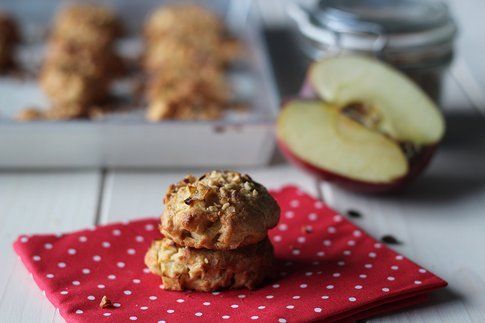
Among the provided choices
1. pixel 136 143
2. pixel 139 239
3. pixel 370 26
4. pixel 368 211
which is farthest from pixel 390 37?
pixel 139 239

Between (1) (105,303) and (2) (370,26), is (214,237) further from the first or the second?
(2) (370,26)

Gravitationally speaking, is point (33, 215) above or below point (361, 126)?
below

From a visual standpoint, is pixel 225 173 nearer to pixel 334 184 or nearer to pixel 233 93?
pixel 334 184

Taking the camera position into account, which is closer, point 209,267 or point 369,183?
point 209,267


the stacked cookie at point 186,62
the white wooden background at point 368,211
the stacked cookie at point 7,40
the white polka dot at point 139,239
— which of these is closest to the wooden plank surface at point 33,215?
the white wooden background at point 368,211

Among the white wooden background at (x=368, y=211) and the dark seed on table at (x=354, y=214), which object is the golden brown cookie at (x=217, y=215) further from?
the dark seed on table at (x=354, y=214)

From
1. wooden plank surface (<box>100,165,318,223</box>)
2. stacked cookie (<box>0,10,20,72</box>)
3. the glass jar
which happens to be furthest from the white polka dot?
stacked cookie (<box>0,10,20,72</box>)
